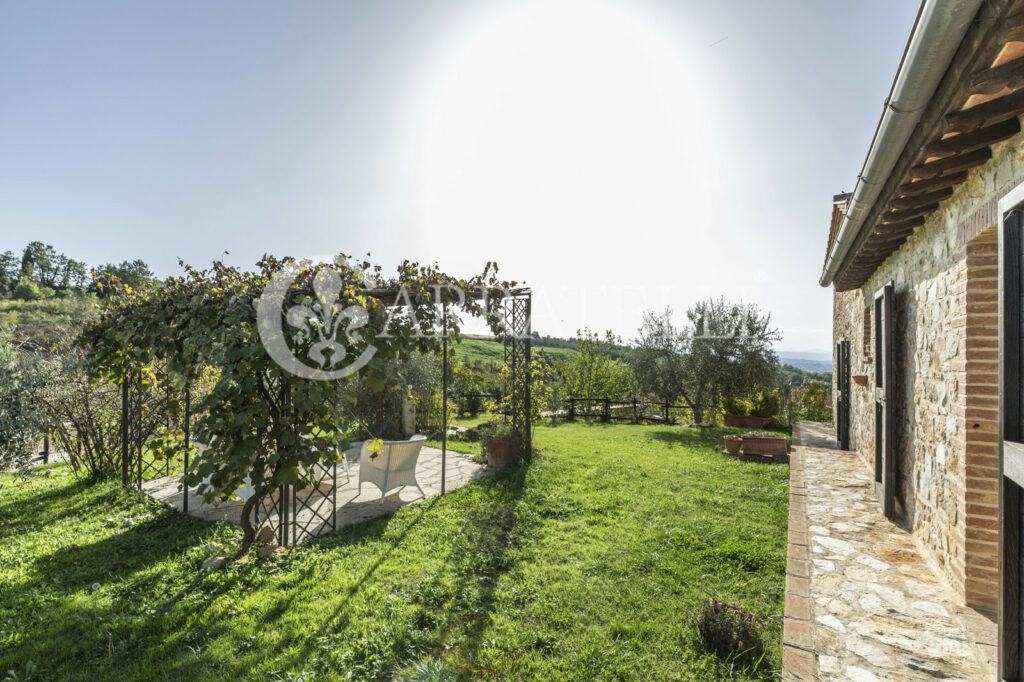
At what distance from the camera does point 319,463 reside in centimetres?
451

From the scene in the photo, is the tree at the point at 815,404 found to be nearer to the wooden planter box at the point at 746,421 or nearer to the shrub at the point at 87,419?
the wooden planter box at the point at 746,421

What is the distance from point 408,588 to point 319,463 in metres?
1.96

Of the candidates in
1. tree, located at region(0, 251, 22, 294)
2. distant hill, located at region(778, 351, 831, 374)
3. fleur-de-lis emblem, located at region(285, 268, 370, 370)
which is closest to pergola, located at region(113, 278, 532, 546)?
fleur-de-lis emblem, located at region(285, 268, 370, 370)

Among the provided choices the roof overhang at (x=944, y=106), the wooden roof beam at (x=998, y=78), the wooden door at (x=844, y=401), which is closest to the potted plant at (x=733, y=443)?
the wooden door at (x=844, y=401)

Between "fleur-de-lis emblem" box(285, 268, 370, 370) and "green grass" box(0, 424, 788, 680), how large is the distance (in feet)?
5.70

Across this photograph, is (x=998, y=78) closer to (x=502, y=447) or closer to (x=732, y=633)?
(x=732, y=633)

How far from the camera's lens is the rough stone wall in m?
2.29

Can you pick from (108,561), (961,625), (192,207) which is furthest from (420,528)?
(192,207)

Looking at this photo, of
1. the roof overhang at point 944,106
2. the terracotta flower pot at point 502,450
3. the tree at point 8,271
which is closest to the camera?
the roof overhang at point 944,106

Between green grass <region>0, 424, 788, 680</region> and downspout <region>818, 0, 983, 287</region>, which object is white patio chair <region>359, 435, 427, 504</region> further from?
downspout <region>818, 0, 983, 287</region>

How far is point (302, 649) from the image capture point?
2385 millimetres

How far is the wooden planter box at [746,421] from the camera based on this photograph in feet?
36.7
